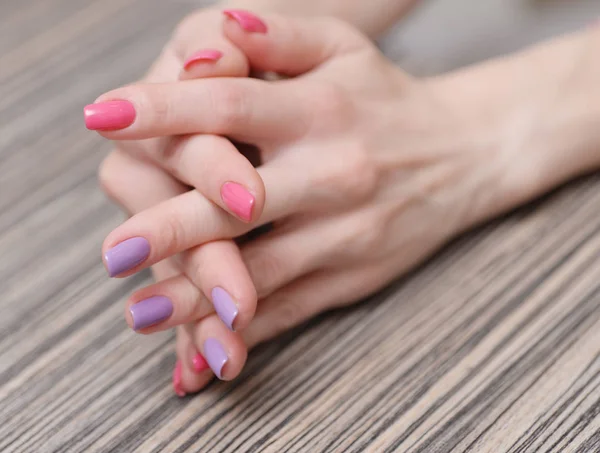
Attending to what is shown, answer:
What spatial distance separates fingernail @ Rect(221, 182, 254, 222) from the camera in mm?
438

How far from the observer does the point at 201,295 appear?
48 centimetres

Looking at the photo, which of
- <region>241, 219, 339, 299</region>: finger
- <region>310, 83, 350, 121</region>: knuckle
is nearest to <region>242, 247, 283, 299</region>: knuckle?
<region>241, 219, 339, 299</region>: finger

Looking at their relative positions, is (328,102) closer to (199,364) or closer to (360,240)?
(360,240)

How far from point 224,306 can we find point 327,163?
5.7 inches

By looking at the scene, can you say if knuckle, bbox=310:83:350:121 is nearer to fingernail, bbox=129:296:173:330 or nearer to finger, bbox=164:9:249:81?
finger, bbox=164:9:249:81

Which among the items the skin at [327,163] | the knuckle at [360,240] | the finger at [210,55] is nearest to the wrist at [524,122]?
the skin at [327,163]

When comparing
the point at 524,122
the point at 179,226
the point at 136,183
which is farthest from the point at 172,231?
the point at 524,122

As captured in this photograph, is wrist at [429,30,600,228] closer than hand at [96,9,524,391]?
No

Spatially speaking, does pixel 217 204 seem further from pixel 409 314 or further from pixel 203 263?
pixel 409 314

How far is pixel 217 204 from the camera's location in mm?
469

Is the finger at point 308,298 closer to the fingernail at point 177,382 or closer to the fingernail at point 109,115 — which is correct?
the fingernail at point 177,382

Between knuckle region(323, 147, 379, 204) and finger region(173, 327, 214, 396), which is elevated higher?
knuckle region(323, 147, 379, 204)

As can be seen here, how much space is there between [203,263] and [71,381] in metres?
0.15

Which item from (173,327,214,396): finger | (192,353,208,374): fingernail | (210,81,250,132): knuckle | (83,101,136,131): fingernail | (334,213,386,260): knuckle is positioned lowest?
(173,327,214,396): finger
